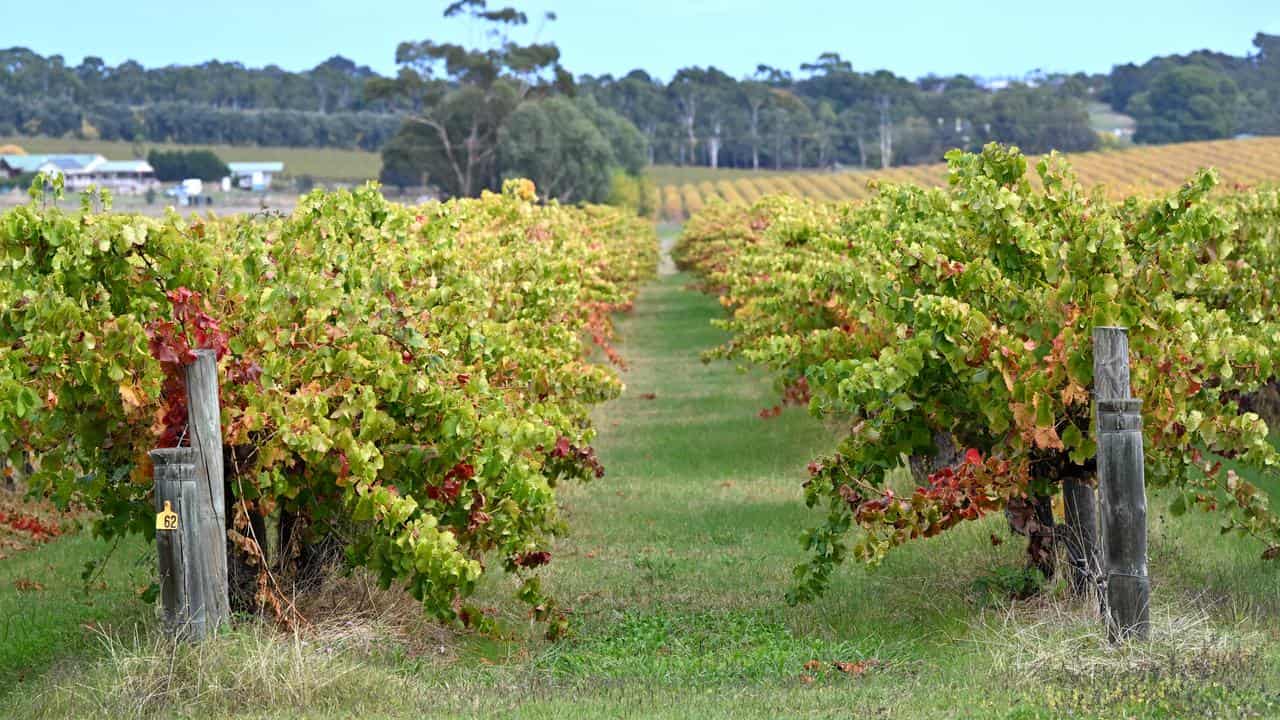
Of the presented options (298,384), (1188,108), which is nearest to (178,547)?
(298,384)

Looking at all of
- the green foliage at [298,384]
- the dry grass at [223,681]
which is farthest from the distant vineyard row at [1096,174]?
the dry grass at [223,681]

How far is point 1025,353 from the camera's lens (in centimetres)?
792

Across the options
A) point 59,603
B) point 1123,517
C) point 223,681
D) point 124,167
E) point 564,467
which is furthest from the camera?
point 124,167

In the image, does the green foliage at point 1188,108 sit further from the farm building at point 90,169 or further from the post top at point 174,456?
the post top at point 174,456

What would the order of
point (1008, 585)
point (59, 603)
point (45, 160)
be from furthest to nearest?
point (45, 160) → point (59, 603) → point (1008, 585)

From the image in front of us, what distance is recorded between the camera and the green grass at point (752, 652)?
6613mm

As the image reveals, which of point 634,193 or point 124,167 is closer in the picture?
point 634,193

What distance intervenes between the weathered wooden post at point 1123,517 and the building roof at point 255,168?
9456 cm

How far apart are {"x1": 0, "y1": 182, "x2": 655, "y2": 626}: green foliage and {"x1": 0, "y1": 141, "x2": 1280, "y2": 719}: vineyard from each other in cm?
2

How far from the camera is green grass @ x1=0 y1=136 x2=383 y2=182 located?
121 meters

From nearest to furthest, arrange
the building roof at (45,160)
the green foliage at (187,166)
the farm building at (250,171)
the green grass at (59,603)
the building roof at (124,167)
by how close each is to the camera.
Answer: the green grass at (59,603) < the farm building at (250,171) < the building roof at (45,160) < the green foliage at (187,166) < the building roof at (124,167)

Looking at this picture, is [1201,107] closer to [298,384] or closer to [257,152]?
[257,152]

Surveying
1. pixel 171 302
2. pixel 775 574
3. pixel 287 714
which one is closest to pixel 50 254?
pixel 171 302

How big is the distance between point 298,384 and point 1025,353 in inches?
149
